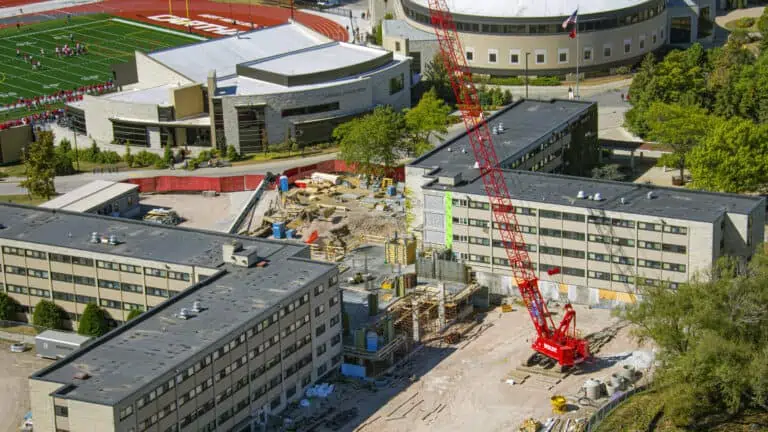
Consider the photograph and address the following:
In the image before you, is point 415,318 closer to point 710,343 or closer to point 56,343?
point 710,343

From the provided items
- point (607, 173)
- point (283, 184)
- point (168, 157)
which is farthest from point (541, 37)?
point (168, 157)

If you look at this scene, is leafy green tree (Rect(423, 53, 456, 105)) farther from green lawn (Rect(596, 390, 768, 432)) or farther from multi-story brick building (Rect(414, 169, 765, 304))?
green lawn (Rect(596, 390, 768, 432))

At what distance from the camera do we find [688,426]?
9706cm

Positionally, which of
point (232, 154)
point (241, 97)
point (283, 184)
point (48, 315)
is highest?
point (241, 97)

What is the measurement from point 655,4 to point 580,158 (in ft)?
173

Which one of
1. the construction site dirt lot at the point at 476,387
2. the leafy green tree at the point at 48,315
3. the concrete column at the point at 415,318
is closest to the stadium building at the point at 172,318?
the leafy green tree at the point at 48,315

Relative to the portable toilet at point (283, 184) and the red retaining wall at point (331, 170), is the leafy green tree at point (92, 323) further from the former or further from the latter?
the red retaining wall at point (331, 170)

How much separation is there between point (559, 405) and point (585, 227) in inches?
811

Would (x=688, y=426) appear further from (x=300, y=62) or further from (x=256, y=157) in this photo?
(x=300, y=62)

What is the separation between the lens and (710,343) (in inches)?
3733

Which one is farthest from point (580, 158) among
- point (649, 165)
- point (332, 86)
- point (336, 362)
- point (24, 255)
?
point (24, 255)

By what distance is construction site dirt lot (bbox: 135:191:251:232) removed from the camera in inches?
5497

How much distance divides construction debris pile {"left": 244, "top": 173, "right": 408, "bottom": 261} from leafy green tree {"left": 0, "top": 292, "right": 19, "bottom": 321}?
25.9m

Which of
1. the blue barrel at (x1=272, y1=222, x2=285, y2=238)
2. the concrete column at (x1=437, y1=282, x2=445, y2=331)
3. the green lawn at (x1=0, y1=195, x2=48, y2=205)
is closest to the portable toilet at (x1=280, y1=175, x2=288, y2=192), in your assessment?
the blue barrel at (x1=272, y1=222, x2=285, y2=238)
